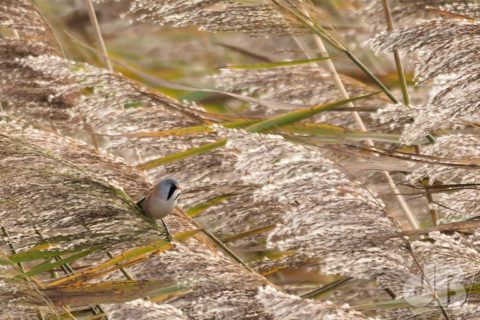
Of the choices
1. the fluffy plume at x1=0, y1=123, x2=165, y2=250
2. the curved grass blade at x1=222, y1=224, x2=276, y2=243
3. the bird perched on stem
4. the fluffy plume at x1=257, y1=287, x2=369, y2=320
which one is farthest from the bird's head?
the fluffy plume at x1=257, y1=287, x2=369, y2=320

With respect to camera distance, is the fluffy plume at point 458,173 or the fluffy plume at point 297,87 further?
the fluffy plume at point 297,87

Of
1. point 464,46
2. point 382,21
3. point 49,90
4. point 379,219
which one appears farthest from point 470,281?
point 49,90

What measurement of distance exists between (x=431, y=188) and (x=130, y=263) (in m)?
0.70

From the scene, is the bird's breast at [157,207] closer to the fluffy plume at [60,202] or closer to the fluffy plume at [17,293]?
the fluffy plume at [60,202]

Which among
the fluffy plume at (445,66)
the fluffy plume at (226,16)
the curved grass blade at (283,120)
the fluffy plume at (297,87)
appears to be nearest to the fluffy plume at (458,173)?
the fluffy plume at (445,66)


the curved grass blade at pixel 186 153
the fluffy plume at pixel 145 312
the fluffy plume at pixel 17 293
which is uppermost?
the curved grass blade at pixel 186 153

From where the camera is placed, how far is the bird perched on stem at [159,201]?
7.82 ft

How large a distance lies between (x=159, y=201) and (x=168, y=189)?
0.37 feet

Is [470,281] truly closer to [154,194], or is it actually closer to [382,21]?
[154,194]

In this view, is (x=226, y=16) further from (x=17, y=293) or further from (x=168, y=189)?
(x=17, y=293)

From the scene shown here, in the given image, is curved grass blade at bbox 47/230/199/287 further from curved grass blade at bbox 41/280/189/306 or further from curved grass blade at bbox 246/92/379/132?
curved grass blade at bbox 246/92/379/132

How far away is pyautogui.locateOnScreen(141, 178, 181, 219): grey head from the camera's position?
2389mm

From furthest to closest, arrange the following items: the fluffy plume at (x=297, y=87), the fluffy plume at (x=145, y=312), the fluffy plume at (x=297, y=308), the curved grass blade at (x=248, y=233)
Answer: the fluffy plume at (x=297, y=87) → the curved grass blade at (x=248, y=233) → the fluffy plume at (x=145, y=312) → the fluffy plume at (x=297, y=308)

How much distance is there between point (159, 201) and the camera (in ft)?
7.95
